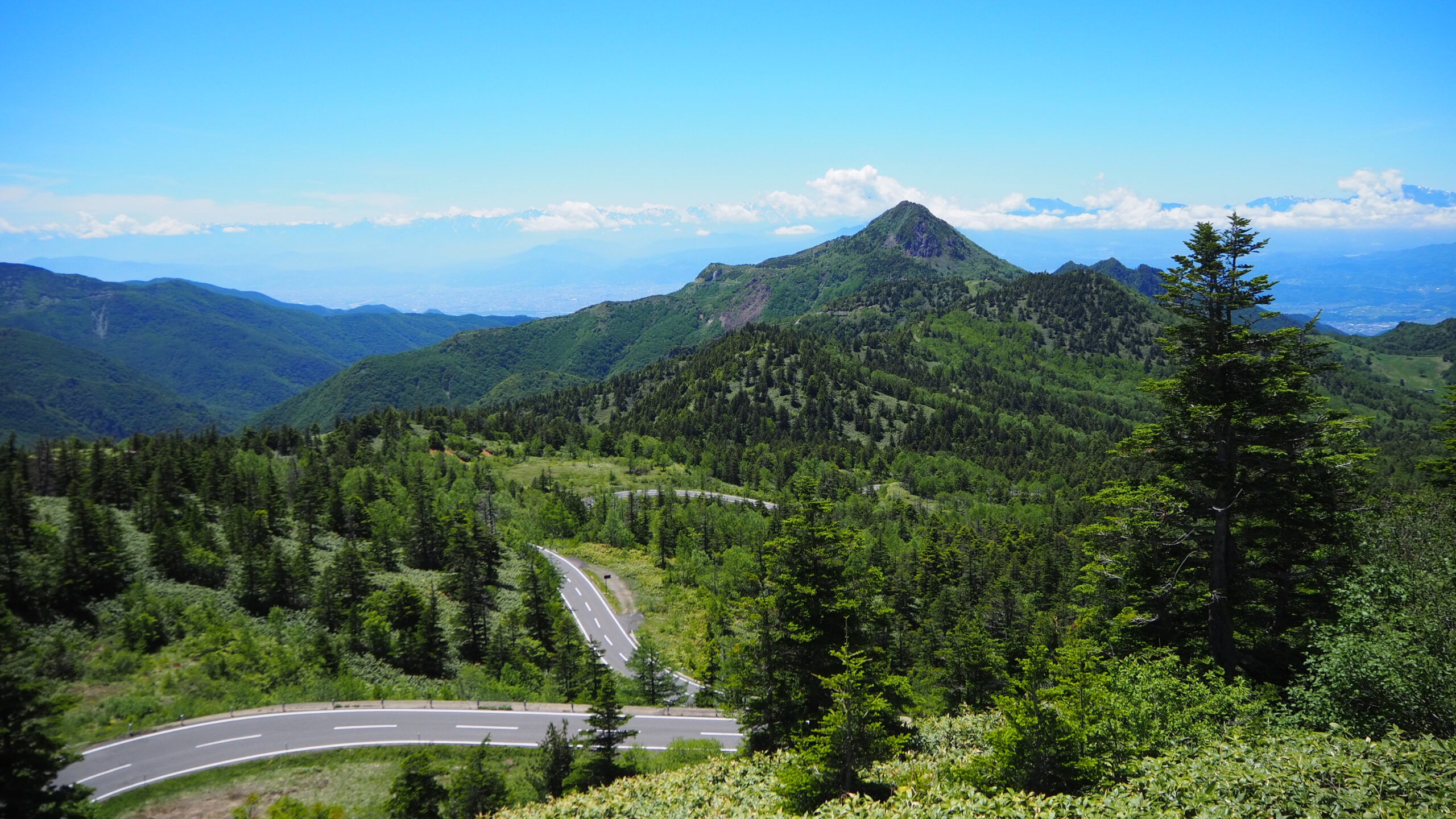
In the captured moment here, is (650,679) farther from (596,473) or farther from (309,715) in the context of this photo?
(596,473)

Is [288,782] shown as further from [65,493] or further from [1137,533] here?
[65,493]

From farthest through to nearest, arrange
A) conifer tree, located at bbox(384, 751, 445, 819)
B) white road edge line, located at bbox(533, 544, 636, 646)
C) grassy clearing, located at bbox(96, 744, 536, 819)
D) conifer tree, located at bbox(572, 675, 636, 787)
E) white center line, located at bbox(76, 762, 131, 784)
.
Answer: white road edge line, located at bbox(533, 544, 636, 646), white center line, located at bbox(76, 762, 131, 784), conifer tree, located at bbox(572, 675, 636, 787), grassy clearing, located at bbox(96, 744, 536, 819), conifer tree, located at bbox(384, 751, 445, 819)

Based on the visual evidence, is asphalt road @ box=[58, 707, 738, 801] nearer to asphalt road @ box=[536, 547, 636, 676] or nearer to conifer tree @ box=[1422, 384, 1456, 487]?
asphalt road @ box=[536, 547, 636, 676]

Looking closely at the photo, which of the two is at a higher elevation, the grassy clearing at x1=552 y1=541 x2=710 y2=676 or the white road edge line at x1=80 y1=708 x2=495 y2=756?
the white road edge line at x1=80 y1=708 x2=495 y2=756

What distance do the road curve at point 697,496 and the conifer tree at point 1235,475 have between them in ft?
381

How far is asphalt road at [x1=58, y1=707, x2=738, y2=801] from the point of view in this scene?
3525cm

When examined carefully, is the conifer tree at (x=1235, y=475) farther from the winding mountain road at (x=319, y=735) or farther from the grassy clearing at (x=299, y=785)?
the grassy clearing at (x=299, y=785)

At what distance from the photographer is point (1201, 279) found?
2359cm

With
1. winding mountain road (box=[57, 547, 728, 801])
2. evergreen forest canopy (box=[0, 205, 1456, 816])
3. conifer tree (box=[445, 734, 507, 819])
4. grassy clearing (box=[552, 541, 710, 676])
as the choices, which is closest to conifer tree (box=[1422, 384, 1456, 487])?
evergreen forest canopy (box=[0, 205, 1456, 816])

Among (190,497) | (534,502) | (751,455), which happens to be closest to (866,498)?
(751,455)

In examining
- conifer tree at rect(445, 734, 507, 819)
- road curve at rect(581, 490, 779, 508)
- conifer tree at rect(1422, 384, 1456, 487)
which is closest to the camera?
conifer tree at rect(445, 734, 507, 819)

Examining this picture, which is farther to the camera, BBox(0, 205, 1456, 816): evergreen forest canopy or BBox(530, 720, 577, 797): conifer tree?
BBox(530, 720, 577, 797): conifer tree

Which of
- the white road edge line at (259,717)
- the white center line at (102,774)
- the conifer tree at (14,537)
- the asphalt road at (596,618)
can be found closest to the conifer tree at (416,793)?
the white road edge line at (259,717)

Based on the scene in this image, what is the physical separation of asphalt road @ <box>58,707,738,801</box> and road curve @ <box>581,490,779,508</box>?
90252 millimetres
